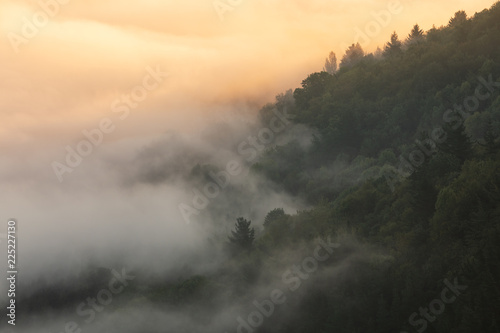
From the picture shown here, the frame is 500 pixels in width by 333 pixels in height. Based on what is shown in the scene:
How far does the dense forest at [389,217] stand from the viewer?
8650 centimetres

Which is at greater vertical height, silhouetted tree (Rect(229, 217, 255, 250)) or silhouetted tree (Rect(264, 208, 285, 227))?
silhouetted tree (Rect(264, 208, 285, 227))

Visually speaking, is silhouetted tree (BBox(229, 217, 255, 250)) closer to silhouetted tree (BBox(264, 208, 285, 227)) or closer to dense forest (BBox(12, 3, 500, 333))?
dense forest (BBox(12, 3, 500, 333))

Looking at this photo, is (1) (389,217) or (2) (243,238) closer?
(1) (389,217)

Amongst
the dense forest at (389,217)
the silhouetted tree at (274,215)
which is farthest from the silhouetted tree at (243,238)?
the silhouetted tree at (274,215)

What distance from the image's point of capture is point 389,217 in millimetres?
110250

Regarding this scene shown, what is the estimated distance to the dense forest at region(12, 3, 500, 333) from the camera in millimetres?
86500

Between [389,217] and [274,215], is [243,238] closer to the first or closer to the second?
[274,215]

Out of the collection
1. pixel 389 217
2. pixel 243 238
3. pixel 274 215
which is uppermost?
pixel 274 215

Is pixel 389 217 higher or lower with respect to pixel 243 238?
lower

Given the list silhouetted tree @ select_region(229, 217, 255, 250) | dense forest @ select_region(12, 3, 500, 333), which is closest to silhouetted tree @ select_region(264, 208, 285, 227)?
dense forest @ select_region(12, 3, 500, 333)

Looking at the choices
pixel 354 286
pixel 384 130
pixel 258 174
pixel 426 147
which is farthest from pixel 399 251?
pixel 258 174

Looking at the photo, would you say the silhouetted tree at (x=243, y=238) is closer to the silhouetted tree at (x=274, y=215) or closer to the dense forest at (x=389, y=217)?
the dense forest at (x=389, y=217)

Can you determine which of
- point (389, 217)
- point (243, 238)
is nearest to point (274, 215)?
point (243, 238)

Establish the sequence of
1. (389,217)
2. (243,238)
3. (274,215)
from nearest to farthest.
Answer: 1. (389,217)
2. (243,238)
3. (274,215)
